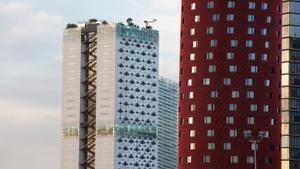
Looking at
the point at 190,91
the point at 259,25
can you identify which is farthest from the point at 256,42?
the point at 190,91

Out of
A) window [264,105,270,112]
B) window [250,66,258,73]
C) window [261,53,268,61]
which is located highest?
window [261,53,268,61]

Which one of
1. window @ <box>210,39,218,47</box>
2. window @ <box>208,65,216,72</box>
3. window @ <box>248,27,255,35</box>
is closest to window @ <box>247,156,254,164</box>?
window @ <box>208,65,216,72</box>

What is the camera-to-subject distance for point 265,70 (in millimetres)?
185625

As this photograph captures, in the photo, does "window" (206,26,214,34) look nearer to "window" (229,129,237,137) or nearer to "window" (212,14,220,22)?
"window" (212,14,220,22)

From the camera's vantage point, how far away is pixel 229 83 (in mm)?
183750

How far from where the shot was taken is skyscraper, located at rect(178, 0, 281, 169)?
182m

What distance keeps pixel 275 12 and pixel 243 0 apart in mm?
6894

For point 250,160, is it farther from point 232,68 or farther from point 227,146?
point 232,68

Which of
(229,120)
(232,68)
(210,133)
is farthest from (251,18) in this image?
(210,133)

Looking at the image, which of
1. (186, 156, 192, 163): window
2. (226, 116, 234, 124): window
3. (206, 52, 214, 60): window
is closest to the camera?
(226, 116, 234, 124): window

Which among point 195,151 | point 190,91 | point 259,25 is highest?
point 259,25

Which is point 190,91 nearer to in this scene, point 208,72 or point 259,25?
point 208,72

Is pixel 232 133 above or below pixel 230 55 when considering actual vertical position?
below

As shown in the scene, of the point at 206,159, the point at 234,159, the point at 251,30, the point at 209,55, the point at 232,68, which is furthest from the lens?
the point at 251,30
